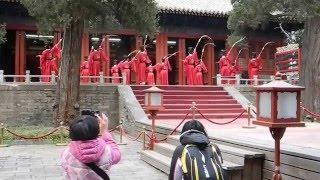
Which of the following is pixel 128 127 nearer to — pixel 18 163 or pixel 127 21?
pixel 127 21

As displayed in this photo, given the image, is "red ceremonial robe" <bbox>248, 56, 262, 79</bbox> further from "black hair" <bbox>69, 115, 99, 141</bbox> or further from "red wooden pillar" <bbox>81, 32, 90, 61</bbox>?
"black hair" <bbox>69, 115, 99, 141</bbox>

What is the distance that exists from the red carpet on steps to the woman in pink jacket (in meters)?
10.3

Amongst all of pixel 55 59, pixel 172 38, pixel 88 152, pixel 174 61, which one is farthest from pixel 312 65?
pixel 88 152

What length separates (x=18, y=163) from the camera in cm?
871

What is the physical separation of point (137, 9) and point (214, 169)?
9.43 metres

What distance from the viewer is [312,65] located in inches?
553

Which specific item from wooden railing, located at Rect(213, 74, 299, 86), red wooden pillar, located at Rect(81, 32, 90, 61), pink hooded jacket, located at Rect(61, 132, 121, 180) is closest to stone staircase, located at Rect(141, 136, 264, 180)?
pink hooded jacket, located at Rect(61, 132, 121, 180)

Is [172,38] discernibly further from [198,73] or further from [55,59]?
[55,59]

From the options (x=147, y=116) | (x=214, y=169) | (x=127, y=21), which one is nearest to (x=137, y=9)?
(x=127, y=21)

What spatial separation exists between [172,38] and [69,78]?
859 centimetres

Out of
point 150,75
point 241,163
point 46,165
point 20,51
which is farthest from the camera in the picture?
point 20,51

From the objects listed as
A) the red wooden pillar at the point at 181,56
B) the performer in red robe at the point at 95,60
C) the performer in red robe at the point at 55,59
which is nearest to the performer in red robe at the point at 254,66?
the red wooden pillar at the point at 181,56

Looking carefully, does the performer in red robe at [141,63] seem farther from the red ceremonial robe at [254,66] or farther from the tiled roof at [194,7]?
the red ceremonial robe at [254,66]

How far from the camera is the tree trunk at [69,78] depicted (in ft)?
42.9
